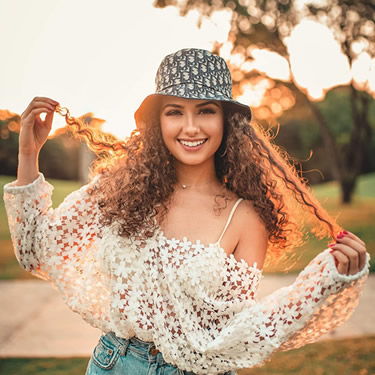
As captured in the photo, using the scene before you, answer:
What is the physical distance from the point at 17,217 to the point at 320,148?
21.1m

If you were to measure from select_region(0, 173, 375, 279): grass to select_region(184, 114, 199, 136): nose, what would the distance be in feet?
8.52

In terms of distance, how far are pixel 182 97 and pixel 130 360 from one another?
104 centimetres

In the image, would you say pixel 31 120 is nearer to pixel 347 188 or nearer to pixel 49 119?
pixel 49 119

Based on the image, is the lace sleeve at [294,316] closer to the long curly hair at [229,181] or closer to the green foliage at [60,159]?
the long curly hair at [229,181]

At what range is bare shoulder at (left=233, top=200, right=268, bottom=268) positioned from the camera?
191 cm

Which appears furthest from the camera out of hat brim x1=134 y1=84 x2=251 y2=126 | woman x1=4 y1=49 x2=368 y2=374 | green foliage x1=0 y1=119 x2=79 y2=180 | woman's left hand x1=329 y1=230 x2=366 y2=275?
green foliage x1=0 y1=119 x2=79 y2=180

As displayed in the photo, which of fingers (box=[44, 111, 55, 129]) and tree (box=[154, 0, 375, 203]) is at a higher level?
tree (box=[154, 0, 375, 203])

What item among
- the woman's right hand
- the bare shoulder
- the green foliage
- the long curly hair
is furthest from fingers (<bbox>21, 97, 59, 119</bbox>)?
the green foliage

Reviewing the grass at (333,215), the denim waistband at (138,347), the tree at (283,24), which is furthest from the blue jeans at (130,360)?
the tree at (283,24)

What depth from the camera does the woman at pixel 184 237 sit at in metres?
1.74

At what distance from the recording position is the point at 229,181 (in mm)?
2123

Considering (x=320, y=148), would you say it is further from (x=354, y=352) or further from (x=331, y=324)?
(x=331, y=324)

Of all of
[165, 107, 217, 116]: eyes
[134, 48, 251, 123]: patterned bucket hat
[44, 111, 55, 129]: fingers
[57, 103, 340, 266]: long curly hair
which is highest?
[134, 48, 251, 123]: patterned bucket hat

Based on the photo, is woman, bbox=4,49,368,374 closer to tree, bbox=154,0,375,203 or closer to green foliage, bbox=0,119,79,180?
tree, bbox=154,0,375,203
